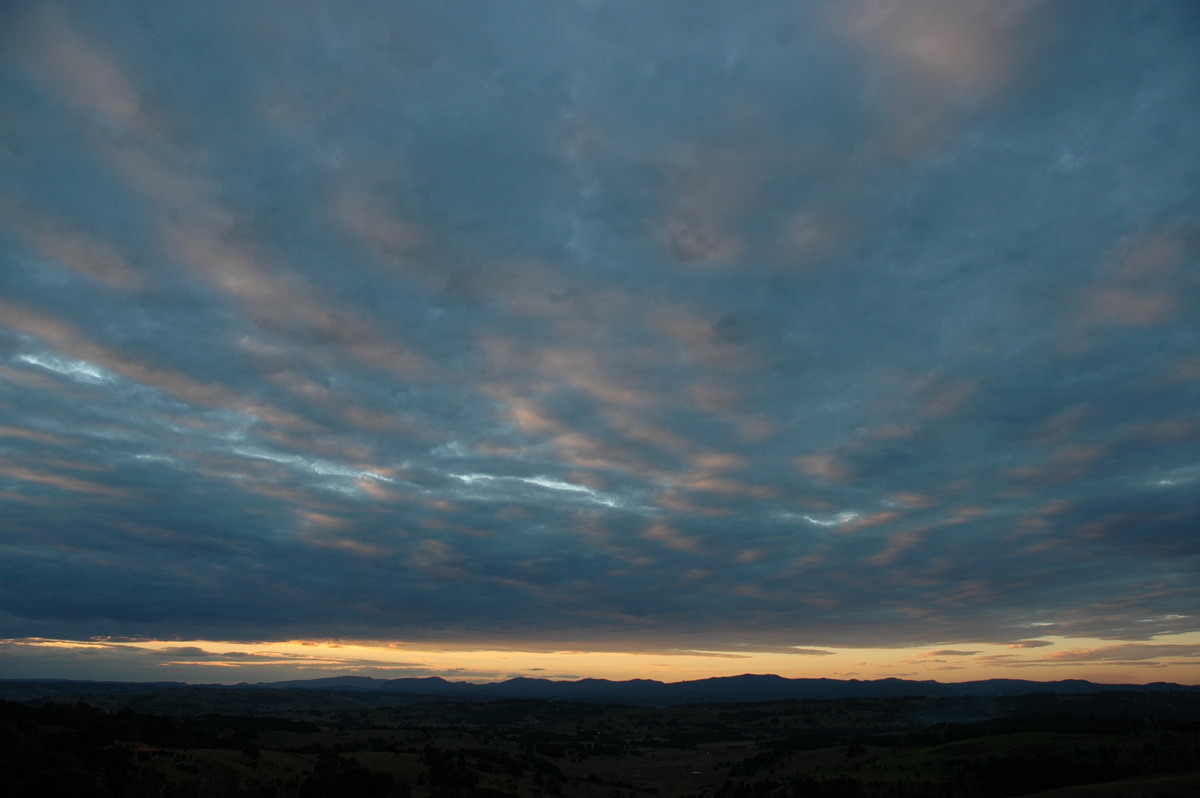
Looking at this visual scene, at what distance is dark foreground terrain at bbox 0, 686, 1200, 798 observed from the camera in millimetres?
36188

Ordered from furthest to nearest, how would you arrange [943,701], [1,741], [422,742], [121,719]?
[943,701] → [422,742] → [121,719] → [1,741]

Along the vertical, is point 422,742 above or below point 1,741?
below

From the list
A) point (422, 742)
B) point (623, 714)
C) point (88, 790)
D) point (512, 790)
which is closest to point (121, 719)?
point (88, 790)

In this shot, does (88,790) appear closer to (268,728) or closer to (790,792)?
(790,792)

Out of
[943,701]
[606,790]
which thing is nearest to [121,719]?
[606,790]

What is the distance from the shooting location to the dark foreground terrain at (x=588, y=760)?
3619 cm

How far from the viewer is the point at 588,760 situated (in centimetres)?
8731

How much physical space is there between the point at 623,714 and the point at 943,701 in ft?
241

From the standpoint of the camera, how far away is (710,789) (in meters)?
65.5

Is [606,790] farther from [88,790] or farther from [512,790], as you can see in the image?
[88,790]

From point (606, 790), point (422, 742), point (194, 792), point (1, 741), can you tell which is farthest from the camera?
point (422, 742)

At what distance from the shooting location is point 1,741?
3347cm

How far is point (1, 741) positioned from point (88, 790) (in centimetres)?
1149

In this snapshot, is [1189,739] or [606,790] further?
[606,790]
